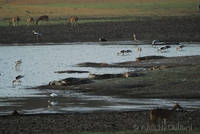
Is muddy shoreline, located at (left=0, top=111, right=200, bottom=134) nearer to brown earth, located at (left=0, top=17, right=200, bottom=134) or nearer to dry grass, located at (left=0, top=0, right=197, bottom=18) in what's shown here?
brown earth, located at (left=0, top=17, right=200, bottom=134)

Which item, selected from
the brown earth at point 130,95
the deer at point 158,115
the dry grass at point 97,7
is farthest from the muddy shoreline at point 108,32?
the deer at point 158,115

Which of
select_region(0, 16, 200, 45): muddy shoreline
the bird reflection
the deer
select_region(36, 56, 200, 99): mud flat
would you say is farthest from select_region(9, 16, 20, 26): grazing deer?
the deer

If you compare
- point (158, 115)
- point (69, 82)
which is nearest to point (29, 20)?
point (69, 82)

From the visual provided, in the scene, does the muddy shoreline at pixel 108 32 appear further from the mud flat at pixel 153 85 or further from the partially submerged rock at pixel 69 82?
the partially submerged rock at pixel 69 82

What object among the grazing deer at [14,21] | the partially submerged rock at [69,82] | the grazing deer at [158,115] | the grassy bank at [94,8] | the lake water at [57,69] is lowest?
the lake water at [57,69]

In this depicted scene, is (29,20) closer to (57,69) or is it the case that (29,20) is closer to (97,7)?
(97,7)

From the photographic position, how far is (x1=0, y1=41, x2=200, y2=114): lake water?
14.5 m

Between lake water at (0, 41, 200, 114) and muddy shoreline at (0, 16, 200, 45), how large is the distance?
1.84m

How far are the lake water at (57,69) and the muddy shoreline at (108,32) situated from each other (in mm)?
1844

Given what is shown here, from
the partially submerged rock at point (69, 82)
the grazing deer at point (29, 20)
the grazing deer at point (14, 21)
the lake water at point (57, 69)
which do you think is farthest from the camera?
the grazing deer at point (29, 20)

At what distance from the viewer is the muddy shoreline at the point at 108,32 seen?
3509 cm

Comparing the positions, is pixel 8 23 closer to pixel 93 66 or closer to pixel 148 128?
pixel 93 66

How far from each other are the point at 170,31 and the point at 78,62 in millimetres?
12887

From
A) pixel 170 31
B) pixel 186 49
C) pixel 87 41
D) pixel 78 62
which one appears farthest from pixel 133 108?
pixel 170 31
